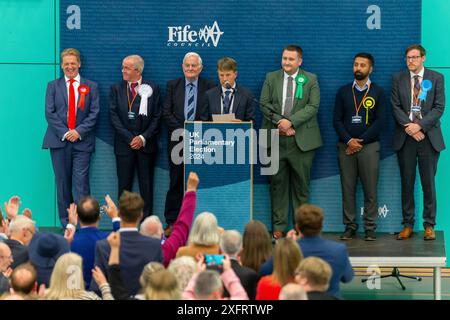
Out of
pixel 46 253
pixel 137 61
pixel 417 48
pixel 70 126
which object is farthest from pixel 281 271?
pixel 70 126

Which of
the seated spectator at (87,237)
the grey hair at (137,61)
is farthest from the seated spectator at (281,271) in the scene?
the grey hair at (137,61)

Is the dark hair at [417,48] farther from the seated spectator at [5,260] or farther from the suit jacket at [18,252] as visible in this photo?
the seated spectator at [5,260]

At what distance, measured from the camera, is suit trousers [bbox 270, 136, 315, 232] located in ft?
36.4

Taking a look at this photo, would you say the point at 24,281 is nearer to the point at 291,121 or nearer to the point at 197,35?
the point at 291,121

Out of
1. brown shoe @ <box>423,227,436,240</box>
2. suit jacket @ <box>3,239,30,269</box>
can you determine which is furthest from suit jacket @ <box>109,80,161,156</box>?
suit jacket @ <box>3,239,30,269</box>

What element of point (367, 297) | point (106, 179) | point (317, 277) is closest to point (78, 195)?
point (106, 179)

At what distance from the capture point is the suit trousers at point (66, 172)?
11.4 meters

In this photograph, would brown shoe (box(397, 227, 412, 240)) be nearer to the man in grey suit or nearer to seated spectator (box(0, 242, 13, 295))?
the man in grey suit

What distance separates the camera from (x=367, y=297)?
10359mm

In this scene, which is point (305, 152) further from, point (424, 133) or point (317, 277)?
point (317, 277)

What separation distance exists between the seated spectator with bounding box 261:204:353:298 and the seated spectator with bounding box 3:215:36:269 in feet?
6.31

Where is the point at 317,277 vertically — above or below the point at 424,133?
below

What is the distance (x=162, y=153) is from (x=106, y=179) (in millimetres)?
707

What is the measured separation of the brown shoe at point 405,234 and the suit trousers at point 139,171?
2758 millimetres
